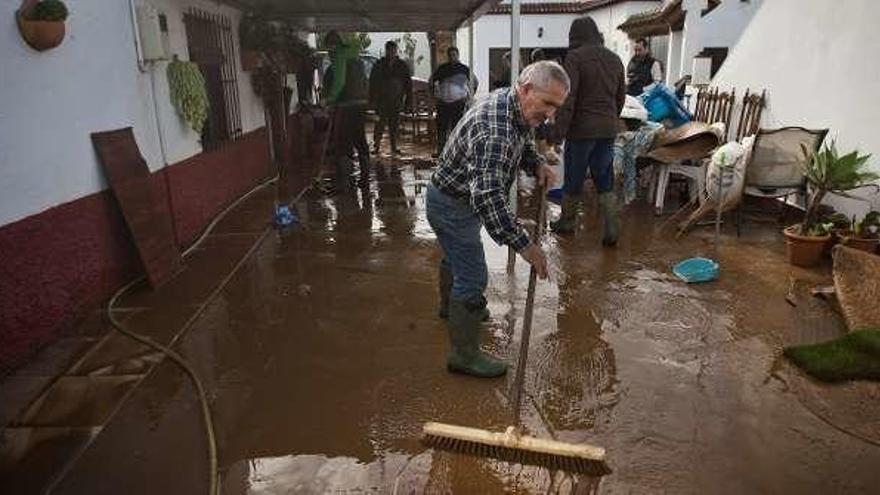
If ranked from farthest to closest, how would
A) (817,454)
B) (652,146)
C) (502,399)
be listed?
(652,146) < (502,399) < (817,454)

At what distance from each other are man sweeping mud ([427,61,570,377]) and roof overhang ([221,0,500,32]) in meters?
4.52

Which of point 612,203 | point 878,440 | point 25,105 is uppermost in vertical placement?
point 25,105

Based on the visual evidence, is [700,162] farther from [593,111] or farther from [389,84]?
[389,84]

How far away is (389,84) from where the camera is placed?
10969mm

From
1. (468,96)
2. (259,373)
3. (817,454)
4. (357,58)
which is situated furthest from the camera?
(468,96)

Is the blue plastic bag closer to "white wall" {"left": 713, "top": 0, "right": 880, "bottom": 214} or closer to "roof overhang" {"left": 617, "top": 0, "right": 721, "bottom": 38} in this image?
"white wall" {"left": 713, "top": 0, "right": 880, "bottom": 214}

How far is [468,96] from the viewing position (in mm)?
9711

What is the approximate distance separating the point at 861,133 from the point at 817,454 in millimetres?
4042

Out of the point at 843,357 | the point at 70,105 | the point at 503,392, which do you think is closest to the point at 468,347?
the point at 503,392

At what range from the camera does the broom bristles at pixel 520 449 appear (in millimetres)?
2195

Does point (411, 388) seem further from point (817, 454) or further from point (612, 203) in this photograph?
point (612, 203)

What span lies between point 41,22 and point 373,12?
18.9 ft

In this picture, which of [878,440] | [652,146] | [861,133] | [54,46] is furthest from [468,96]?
[878,440]

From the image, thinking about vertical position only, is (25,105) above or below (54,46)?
below
